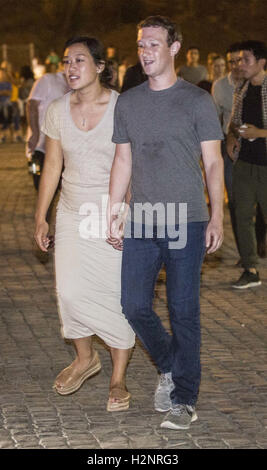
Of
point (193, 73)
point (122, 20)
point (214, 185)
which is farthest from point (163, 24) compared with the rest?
point (122, 20)

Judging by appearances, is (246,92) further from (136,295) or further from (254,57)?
(136,295)

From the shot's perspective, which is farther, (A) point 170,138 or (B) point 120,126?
(B) point 120,126

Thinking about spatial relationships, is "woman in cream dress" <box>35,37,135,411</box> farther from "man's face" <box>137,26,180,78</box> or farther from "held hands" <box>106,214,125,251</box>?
"man's face" <box>137,26,180,78</box>

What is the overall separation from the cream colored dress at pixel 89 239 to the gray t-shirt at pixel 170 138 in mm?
436

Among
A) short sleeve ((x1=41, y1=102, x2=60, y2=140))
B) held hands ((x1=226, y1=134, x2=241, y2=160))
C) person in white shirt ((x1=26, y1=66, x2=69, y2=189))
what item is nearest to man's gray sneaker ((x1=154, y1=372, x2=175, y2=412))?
short sleeve ((x1=41, y1=102, x2=60, y2=140))

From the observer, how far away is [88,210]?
5.73 m

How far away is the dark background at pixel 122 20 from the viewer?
1998 inches

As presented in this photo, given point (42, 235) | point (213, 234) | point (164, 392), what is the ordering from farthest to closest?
point (42, 235) → point (164, 392) → point (213, 234)

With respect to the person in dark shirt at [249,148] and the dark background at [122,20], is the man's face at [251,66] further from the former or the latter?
the dark background at [122,20]

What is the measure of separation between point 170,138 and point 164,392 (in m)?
1.38

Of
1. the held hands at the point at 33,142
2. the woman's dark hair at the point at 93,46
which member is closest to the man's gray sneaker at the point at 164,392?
the woman's dark hair at the point at 93,46

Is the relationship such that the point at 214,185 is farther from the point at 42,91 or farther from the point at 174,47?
the point at 42,91

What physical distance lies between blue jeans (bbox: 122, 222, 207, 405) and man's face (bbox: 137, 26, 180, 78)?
79 cm
